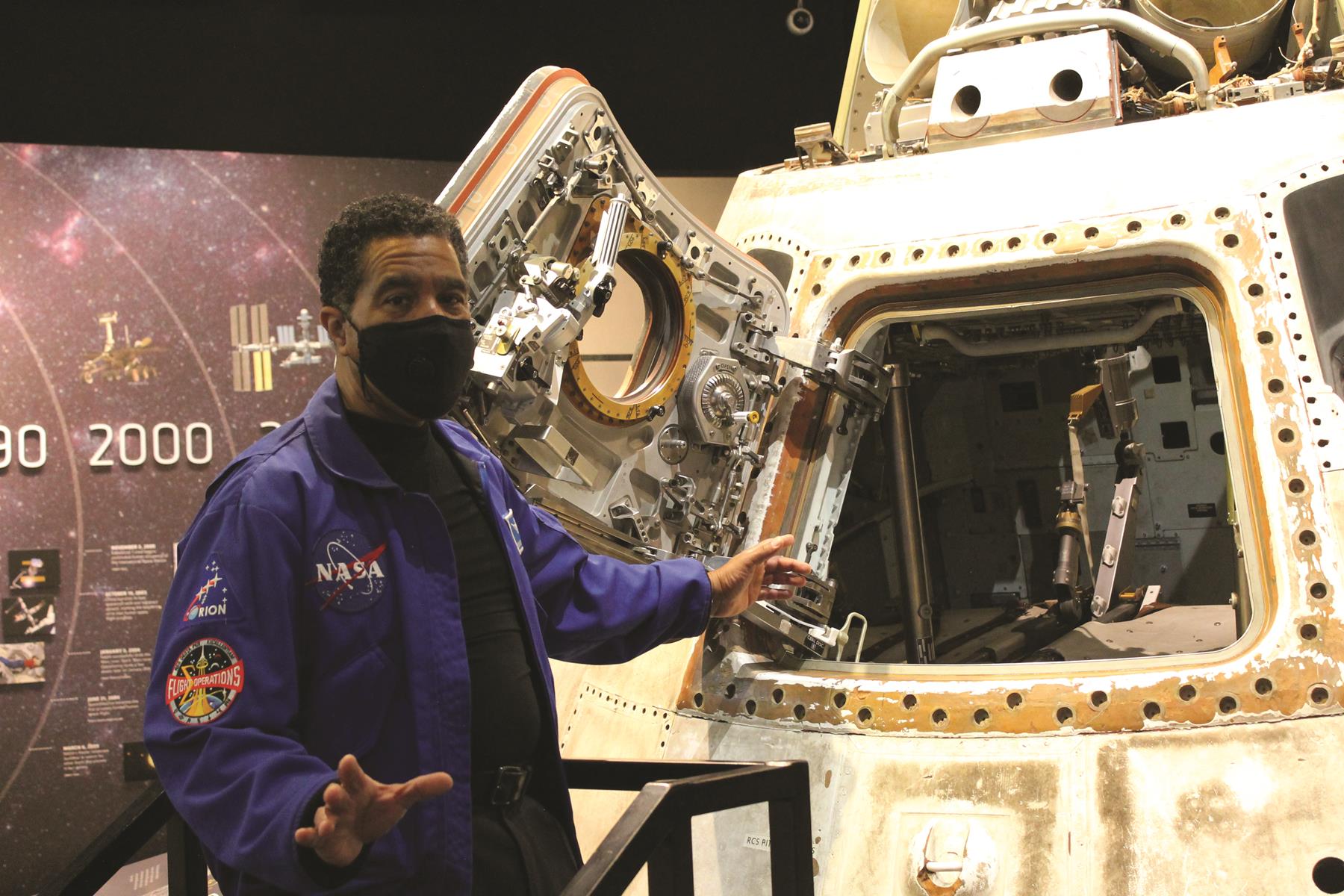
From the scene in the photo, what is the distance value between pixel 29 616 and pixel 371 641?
11.2 ft

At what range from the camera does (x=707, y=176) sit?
5.35 m

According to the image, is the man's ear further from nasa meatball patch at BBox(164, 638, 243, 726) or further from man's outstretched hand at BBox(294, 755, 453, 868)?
man's outstretched hand at BBox(294, 755, 453, 868)

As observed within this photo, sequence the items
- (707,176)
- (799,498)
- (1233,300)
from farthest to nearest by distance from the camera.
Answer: (707,176) < (799,498) < (1233,300)

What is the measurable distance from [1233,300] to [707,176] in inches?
118

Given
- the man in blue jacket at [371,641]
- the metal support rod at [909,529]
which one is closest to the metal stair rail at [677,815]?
the man in blue jacket at [371,641]

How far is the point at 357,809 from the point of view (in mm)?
1258

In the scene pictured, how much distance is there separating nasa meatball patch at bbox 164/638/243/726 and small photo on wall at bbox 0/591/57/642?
3380 millimetres

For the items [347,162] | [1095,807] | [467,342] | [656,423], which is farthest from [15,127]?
[1095,807]

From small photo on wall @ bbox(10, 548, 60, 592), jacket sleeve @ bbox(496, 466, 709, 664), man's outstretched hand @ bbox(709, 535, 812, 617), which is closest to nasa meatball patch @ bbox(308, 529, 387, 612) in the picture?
jacket sleeve @ bbox(496, 466, 709, 664)

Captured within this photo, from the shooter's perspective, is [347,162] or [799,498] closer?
[799,498]

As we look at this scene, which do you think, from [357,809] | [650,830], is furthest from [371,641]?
[650,830]

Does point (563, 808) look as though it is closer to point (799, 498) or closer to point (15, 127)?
point (799, 498)

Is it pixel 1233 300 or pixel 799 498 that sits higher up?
pixel 1233 300

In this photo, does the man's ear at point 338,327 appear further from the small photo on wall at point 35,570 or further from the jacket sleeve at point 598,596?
the small photo on wall at point 35,570
